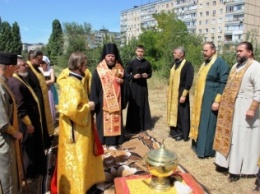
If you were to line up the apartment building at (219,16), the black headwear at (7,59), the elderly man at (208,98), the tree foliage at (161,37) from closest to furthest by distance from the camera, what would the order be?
the black headwear at (7,59), the elderly man at (208,98), the tree foliage at (161,37), the apartment building at (219,16)

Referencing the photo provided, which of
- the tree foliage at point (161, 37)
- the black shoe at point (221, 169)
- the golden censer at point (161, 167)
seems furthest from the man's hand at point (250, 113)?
the tree foliage at point (161, 37)

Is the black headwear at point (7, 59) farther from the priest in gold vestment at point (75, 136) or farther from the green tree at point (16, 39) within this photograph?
the green tree at point (16, 39)

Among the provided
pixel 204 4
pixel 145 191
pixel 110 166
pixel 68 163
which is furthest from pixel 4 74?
pixel 204 4

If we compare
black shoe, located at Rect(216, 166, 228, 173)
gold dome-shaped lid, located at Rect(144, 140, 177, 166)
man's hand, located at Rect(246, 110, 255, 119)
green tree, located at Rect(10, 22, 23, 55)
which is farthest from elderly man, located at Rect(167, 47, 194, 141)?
green tree, located at Rect(10, 22, 23, 55)

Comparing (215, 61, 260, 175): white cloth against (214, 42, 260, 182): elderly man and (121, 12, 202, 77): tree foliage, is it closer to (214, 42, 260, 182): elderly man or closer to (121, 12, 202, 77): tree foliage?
(214, 42, 260, 182): elderly man

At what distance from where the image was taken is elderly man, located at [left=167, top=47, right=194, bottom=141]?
6.19 meters

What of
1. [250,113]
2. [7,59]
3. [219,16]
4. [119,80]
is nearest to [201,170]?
[250,113]

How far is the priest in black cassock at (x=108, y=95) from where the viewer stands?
5.76 meters

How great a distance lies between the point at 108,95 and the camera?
19.0 feet

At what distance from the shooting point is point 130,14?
102188 millimetres

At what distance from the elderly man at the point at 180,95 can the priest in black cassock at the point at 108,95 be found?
1.22 meters

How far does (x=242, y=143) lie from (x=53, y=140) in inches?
150

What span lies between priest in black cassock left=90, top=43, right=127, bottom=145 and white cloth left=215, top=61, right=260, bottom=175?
7.68 ft

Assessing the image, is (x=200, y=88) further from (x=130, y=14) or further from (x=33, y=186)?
(x=130, y=14)
